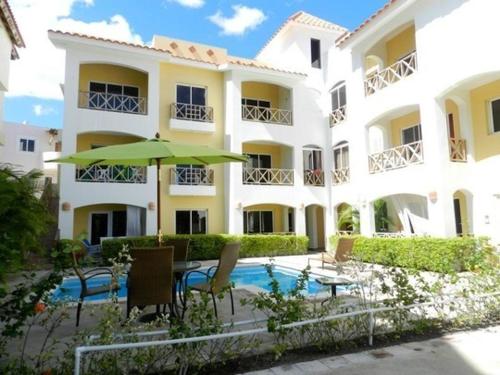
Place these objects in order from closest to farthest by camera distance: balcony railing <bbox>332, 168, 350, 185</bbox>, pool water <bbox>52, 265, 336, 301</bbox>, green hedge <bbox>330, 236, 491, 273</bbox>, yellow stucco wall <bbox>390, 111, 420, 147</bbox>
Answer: pool water <bbox>52, 265, 336, 301</bbox> < green hedge <bbox>330, 236, 491, 273</bbox> < yellow stucco wall <bbox>390, 111, 420, 147</bbox> < balcony railing <bbox>332, 168, 350, 185</bbox>

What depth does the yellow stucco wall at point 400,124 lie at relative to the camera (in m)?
15.2

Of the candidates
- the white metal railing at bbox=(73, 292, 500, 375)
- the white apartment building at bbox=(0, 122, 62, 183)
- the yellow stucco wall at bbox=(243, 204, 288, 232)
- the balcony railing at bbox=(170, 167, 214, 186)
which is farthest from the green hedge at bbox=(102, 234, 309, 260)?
the white apartment building at bbox=(0, 122, 62, 183)

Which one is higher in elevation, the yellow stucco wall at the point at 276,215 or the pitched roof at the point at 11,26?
the pitched roof at the point at 11,26

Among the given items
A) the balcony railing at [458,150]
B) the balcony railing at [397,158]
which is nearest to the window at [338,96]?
Answer: the balcony railing at [397,158]

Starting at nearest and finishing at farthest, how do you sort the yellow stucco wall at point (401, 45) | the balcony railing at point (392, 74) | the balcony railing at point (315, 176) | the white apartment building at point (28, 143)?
1. the balcony railing at point (392, 74)
2. the yellow stucco wall at point (401, 45)
3. the balcony railing at point (315, 176)
4. the white apartment building at point (28, 143)

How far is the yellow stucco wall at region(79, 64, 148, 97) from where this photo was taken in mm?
16297

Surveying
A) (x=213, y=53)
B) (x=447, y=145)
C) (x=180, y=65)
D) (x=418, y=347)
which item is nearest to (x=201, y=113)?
(x=180, y=65)

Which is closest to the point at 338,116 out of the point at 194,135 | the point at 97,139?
the point at 194,135

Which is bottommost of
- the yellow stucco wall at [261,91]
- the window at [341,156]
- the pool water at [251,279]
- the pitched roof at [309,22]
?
the pool water at [251,279]

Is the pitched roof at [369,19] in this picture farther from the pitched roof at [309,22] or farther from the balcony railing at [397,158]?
the balcony railing at [397,158]

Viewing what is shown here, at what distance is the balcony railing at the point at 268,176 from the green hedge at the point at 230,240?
3.14 m

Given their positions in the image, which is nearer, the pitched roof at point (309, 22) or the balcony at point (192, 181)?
the balcony at point (192, 181)

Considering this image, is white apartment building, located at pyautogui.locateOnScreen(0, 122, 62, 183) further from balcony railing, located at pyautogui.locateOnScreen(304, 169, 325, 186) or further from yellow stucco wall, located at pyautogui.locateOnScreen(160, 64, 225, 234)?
balcony railing, located at pyautogui.locateOnScreen(304, 169, 325, 186)

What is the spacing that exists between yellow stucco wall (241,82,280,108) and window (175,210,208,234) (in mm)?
7381
